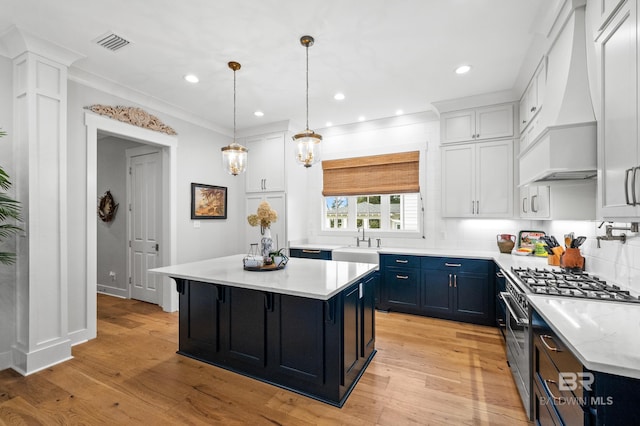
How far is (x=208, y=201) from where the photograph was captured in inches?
187

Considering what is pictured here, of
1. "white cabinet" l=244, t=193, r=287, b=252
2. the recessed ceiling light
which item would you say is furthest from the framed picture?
the recessed ceiling light

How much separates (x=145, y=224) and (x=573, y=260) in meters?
5.45

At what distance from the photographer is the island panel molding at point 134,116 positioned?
3.40m

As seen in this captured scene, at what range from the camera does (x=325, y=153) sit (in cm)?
521

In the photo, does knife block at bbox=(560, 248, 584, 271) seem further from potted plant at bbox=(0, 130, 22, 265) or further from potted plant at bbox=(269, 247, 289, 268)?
potted plant at bbox=(0, 130, 22, 265)

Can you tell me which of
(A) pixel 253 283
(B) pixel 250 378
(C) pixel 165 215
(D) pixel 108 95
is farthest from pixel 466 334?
(D) pixel 108 95

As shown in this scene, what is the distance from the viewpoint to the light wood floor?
201 cm

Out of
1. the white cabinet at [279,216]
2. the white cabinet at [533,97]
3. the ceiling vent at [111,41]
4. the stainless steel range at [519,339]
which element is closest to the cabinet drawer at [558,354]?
the stainless steel range at [519,339]

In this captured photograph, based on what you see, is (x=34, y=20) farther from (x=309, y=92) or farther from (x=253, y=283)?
(x=253, y=283)

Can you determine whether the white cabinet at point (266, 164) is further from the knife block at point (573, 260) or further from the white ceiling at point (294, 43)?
the knife block at point (573, 260)

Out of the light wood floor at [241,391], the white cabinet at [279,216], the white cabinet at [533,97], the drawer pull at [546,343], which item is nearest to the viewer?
the drawer pull at [546,343]

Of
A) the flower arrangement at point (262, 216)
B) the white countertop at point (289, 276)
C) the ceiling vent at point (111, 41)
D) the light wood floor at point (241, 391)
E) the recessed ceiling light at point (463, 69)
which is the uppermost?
the ceiling vent at point (111, 41)

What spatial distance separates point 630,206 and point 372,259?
3.03 metres

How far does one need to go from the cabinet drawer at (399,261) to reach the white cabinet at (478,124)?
1.71m
